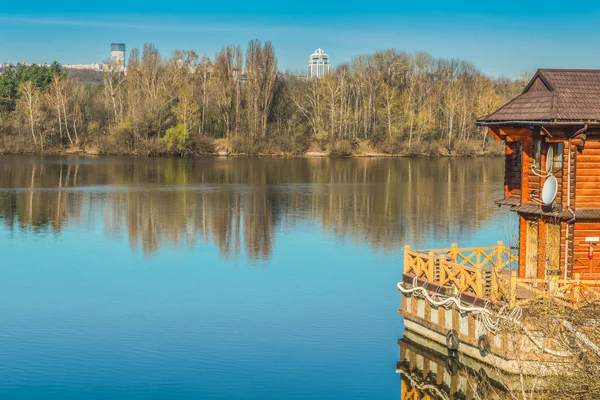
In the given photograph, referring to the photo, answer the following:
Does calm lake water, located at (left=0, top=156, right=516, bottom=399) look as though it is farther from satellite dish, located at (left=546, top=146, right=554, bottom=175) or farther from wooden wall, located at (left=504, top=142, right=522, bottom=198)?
satellite dish, located at (left=546, top=146, right=554, bottom=175)

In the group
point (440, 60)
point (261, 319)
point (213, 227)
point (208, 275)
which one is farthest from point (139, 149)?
point (261, 319)

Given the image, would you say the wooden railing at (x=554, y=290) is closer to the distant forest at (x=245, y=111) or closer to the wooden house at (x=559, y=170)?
the wooden house at (x=559, y=170)

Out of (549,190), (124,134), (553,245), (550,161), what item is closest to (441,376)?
(553,245)

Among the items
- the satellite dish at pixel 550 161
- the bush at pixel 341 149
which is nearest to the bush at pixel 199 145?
the bush at pixel 341 149

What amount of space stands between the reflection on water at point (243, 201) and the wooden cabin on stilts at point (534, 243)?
1506 cm

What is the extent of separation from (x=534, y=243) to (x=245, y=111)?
95.8m

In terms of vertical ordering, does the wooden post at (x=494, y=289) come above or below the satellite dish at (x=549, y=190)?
below

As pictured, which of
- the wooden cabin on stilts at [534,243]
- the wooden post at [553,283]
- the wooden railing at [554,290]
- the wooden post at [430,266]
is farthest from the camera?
the wooden post at [430,266]

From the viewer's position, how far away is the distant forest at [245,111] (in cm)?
11550

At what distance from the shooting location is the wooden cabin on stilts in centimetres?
2242

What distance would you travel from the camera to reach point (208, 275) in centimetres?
3616

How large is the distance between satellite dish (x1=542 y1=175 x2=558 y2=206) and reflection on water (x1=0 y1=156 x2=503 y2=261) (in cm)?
1688

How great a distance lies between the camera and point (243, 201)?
60.7m

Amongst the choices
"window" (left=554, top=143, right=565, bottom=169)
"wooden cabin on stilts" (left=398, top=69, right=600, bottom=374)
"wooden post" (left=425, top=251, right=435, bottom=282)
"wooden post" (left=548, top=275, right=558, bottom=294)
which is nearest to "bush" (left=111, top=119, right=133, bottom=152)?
"wooden cabin on stilts" (left=398, top=69, right=600, bottom=374)
